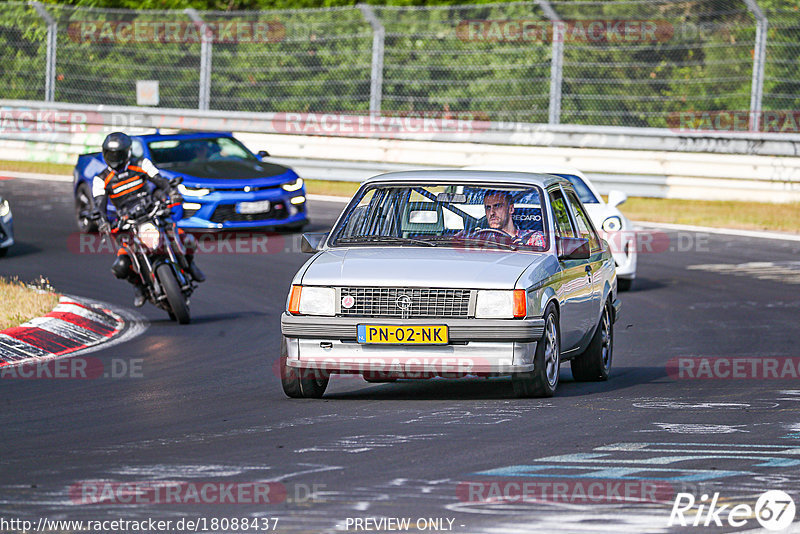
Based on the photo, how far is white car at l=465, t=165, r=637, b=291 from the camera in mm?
15820

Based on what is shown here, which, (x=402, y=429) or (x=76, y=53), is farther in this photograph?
(x=76, y=53)

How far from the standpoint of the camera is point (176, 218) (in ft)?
65.7

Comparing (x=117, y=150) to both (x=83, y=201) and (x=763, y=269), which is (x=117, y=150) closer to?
(x=83, y=201)

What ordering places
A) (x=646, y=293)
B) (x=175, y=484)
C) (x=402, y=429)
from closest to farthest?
(x=175, y=484)
(x=402, y=429)
(x=646, y=293)

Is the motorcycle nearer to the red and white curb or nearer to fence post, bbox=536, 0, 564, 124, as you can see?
the red and white curb

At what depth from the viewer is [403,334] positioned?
A: 357 inches

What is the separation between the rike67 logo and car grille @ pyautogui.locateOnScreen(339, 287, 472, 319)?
2.72 metres

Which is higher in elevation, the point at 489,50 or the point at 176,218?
the point at 489,50

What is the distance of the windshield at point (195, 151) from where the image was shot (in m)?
21.1

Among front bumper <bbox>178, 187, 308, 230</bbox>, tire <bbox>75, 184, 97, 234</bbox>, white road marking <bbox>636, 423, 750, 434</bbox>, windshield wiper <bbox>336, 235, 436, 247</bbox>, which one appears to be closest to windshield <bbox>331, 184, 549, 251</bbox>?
windshield wiper <bbox>336, 235, 436, 247</bbox>

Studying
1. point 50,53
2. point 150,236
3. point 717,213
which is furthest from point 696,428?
point 50,53

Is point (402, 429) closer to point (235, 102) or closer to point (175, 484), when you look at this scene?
point (175, 484)

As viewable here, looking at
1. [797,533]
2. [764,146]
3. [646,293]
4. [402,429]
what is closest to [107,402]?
[402,429]

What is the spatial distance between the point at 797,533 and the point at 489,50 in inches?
803
